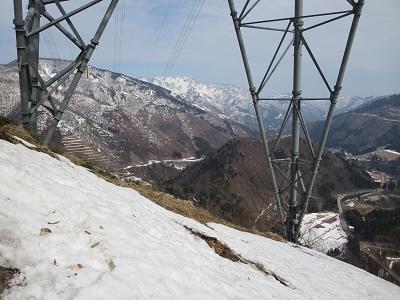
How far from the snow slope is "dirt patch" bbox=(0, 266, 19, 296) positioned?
0.49 ft

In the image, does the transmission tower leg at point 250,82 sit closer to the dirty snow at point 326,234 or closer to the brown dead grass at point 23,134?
the brown dead grass at point 23,134

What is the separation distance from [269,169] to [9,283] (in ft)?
65.7

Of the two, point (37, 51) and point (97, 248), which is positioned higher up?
point (37, 51)

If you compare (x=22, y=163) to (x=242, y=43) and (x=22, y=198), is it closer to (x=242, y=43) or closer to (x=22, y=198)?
(x=22, y=198)

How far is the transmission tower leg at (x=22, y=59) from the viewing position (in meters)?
16.0

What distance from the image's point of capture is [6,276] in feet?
24.0

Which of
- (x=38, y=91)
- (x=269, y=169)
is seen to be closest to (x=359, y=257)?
(x=269, y=169)

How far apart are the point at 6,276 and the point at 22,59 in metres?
12.1

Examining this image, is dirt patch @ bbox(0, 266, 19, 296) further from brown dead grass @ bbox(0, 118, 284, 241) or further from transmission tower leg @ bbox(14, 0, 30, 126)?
transmission tower leg @ bbox(14, 0, 30, 126)

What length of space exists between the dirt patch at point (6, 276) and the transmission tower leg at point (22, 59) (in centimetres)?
1164

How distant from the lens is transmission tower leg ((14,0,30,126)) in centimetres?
1605

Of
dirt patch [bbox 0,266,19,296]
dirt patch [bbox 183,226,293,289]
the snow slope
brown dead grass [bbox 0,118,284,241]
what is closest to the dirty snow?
brown dead grass [bbox 0,118,284,241]

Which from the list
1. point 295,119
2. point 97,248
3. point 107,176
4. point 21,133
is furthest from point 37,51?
point 295,119

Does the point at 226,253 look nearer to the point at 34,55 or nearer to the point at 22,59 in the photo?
the point at 22,59
